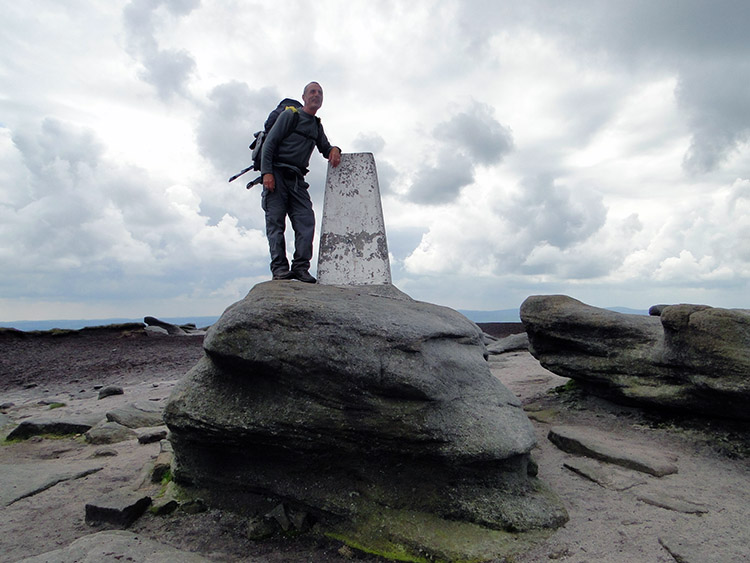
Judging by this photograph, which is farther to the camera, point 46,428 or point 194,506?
point 46,428

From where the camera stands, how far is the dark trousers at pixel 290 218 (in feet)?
24.5

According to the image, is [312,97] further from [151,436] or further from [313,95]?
[151,436]

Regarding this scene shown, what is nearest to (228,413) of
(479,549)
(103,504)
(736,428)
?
(103,504)

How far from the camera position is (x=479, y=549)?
426 cm

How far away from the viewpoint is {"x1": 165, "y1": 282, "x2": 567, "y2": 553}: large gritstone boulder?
4645mm

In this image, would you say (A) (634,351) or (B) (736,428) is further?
(A) (634,351)

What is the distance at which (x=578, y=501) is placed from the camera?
5070 mm

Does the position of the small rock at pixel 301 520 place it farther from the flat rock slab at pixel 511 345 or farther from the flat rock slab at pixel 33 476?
the flat rock slab at pixel 511 345

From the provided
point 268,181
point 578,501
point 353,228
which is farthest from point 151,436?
point 578,501

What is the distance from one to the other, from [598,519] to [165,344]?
17.1 metres

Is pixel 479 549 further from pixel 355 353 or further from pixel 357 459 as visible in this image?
pixel 355 353

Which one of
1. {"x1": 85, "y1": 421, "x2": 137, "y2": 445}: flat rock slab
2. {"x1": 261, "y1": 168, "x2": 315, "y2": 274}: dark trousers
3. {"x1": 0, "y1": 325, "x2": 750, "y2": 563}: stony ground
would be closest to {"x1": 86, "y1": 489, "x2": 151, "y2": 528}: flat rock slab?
{"x1": 0, "y1": 325, "x2": 750, "y2": 563}: stony ground

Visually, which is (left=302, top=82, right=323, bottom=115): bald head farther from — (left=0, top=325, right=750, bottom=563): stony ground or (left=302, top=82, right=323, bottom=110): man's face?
(left=0, top=325, right=750, bottom=563): stony ground

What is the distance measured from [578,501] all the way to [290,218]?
212 inches
